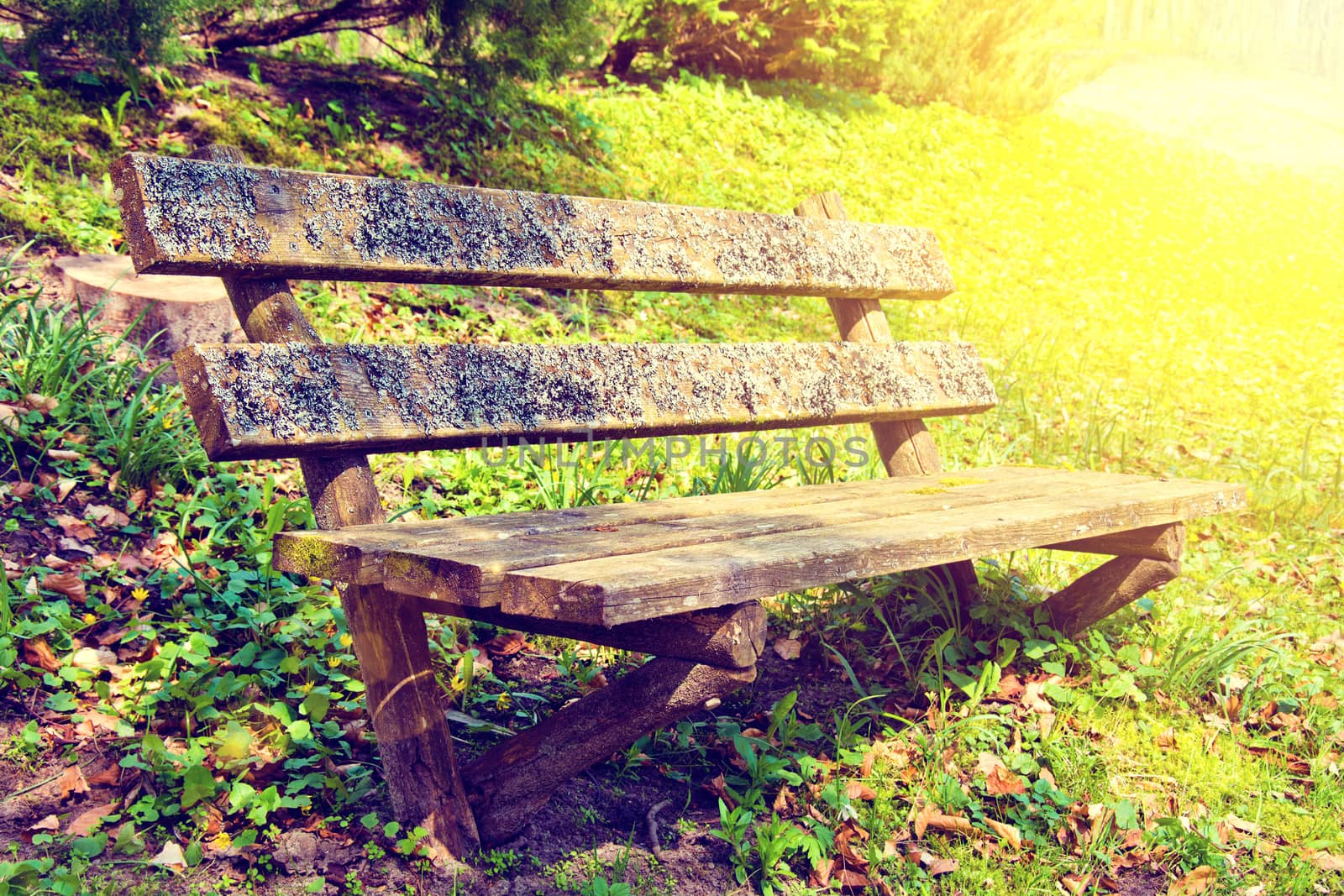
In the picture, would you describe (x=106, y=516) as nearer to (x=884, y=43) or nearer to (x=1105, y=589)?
(x=1105, y=589)

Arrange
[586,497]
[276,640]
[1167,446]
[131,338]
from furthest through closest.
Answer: [1167,446]
[131,338]
[586,497]
[276,640]

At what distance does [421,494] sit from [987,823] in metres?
1.97

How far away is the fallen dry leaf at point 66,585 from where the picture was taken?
8.21 ft

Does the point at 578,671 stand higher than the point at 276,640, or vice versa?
the point at 276,640

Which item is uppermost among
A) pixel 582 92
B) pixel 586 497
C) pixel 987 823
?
pixel 582 92

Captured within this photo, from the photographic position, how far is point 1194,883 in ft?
7.57

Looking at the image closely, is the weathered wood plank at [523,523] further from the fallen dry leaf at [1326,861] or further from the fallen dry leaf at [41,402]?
→ the fallen dry leaf at [41,402]

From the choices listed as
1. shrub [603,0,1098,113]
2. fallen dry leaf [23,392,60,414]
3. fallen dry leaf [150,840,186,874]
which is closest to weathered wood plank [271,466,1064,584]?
fallen dry leaf [150,840,186,874]

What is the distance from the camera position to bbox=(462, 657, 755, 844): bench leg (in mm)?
1784

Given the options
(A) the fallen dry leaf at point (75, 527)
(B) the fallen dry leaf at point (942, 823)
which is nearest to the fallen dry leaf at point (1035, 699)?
(B) the fallen dry leaf at point (942, 823)

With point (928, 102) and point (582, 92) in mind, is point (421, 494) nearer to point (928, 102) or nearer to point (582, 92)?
point (582, 92)

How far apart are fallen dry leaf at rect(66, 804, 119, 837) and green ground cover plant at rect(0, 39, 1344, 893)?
0.6 inches

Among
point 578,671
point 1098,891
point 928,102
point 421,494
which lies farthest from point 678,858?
point 928,102

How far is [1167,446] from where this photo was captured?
5227mm
